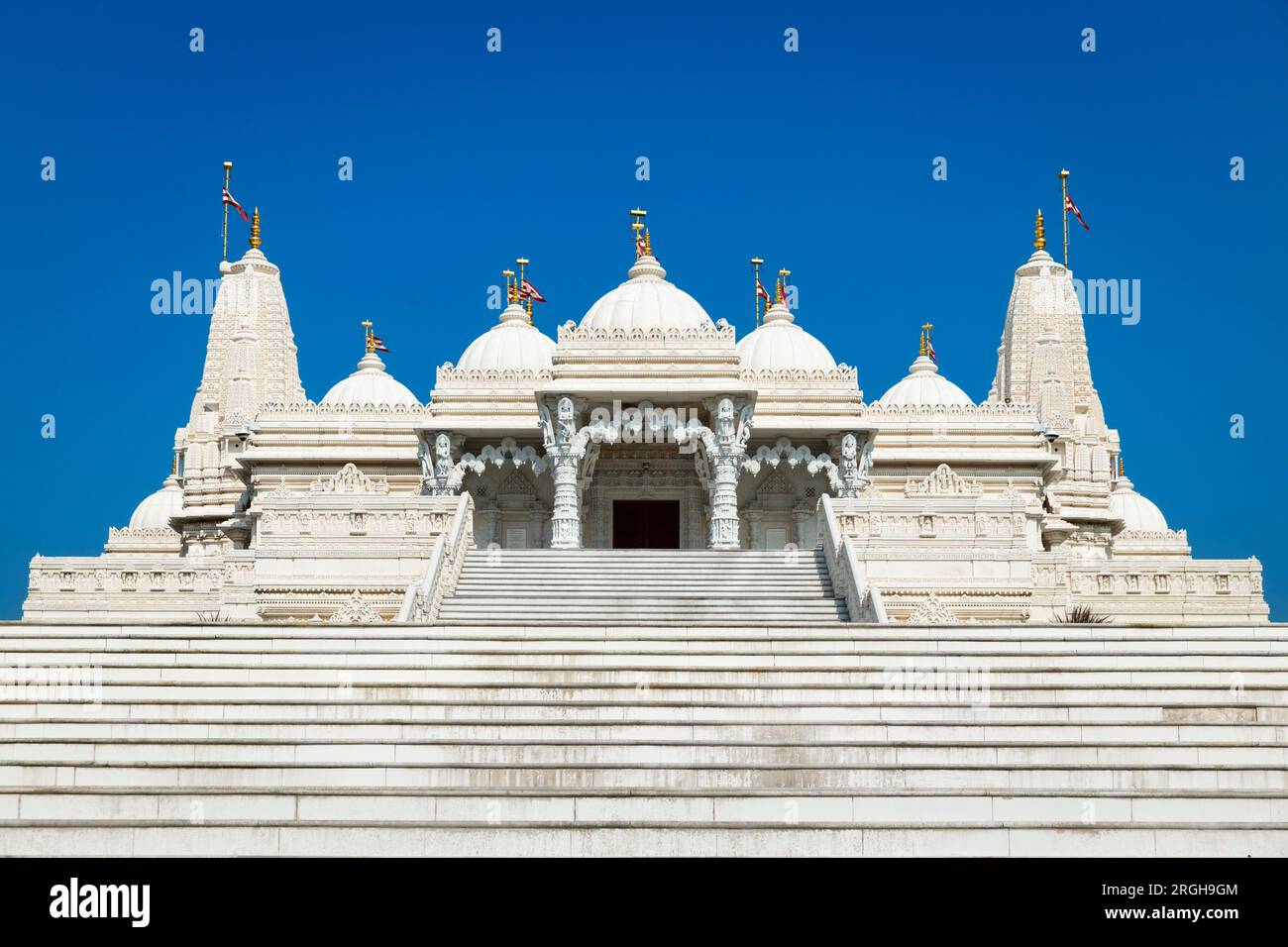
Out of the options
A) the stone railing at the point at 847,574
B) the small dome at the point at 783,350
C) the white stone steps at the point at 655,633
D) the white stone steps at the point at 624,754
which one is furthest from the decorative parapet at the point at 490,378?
the white stone steps at the point at 624,754

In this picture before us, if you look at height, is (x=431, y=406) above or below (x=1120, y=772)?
above

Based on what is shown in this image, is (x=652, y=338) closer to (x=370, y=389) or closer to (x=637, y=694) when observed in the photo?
(x=370, y=389)

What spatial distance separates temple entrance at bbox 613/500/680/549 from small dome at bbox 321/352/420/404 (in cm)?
1072

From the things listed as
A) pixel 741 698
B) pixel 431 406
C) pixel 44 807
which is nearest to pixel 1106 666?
pixel 741 698

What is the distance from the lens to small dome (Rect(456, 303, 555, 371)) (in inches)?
1526

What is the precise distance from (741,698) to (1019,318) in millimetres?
35283

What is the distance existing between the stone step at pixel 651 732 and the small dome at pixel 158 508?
41763mm

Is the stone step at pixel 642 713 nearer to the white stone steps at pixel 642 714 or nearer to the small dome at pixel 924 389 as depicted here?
the white stone steps at pixel 642 714

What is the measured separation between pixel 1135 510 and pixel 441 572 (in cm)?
3753

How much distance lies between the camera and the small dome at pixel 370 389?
42312 mm

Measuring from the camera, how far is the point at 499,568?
2464cm

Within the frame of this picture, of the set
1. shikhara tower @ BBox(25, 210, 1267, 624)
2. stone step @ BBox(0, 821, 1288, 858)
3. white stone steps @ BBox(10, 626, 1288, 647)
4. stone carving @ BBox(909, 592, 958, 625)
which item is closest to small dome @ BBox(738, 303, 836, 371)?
shikhara tower @ BBox(25, 210, 1267, 624)
